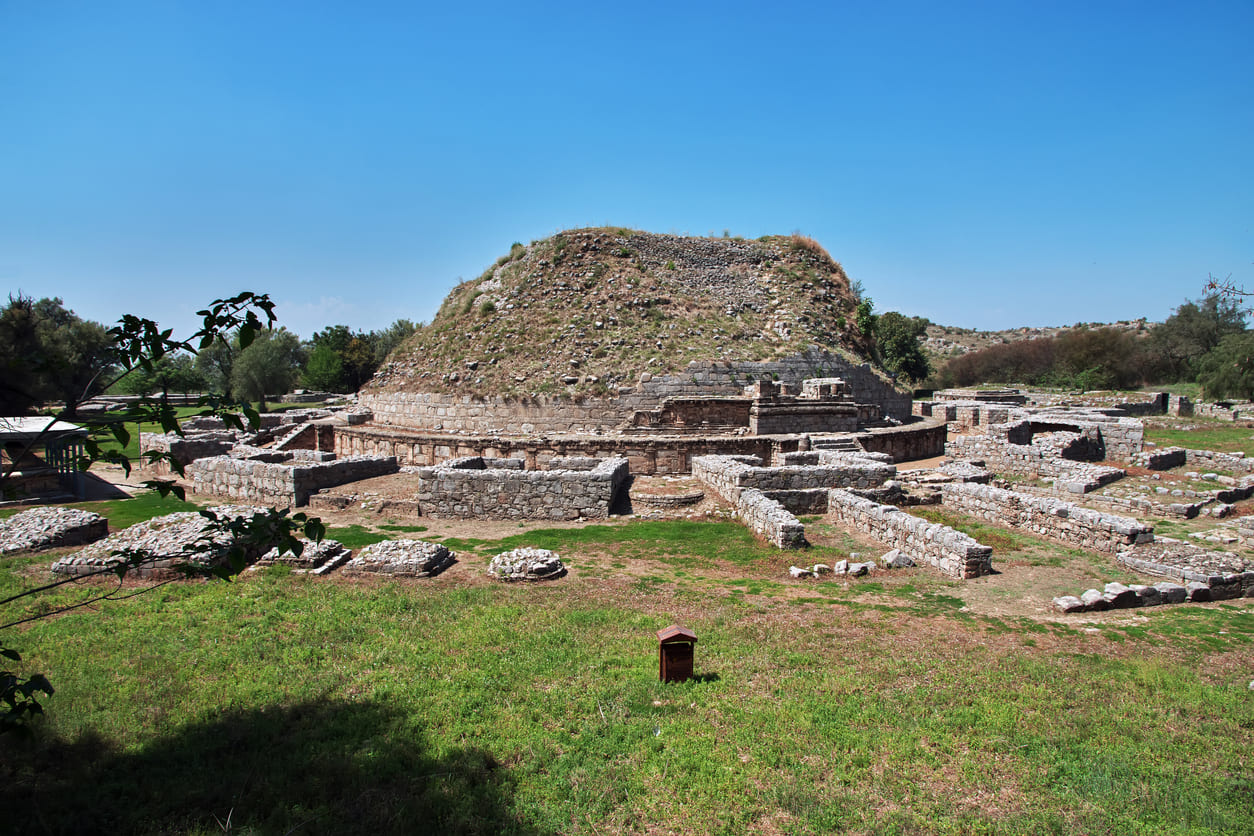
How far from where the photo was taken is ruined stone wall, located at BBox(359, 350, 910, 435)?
23531mm

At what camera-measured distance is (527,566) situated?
9.14m

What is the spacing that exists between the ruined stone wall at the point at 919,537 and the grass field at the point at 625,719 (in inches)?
40.8

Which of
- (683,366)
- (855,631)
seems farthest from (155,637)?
(683,366)

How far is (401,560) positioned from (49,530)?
266 inches

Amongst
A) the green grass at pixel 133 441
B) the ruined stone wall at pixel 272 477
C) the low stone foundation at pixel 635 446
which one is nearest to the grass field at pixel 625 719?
the green grass at pixel 133 441

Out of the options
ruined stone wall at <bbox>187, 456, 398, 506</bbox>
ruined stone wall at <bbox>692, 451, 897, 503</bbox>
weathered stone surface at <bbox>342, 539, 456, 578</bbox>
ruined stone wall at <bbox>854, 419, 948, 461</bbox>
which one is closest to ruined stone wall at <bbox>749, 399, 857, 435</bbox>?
ruined stone wall at <bbox>854, 419, 948, 461</bbox>

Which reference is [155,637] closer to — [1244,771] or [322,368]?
[1244,771]

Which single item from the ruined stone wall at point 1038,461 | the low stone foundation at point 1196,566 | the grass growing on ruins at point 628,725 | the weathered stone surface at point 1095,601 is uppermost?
the ruined stone wall at point 1038,461

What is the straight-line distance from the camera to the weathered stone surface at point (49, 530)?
1049 cm

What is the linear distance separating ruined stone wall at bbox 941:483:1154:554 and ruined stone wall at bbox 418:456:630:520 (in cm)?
739

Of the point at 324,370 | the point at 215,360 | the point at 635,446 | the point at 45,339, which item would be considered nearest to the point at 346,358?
the point at 324,370

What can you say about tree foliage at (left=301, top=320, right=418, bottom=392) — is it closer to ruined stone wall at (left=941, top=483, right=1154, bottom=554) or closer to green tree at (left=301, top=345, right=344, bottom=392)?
green tree at (left=301, top=345, right=344, bottom=392)

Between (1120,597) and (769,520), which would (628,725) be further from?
(769,520)

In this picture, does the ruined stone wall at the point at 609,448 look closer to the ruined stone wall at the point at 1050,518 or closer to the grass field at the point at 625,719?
the ruined stone wall at the point at 1050,518
